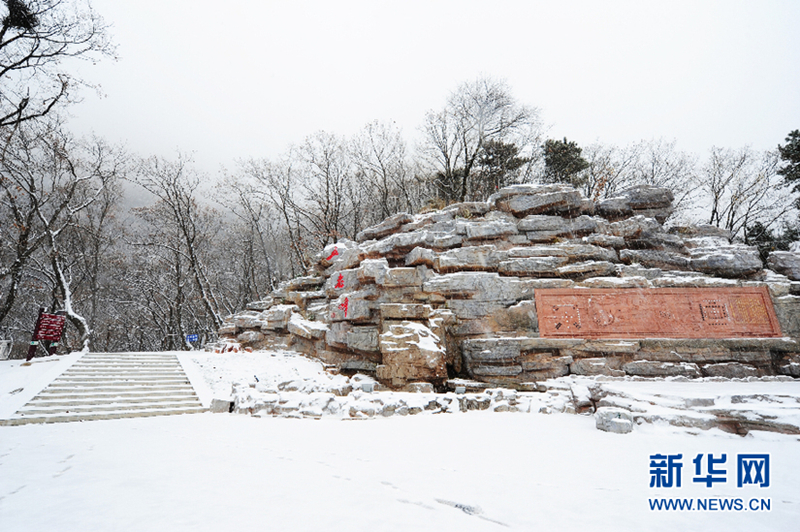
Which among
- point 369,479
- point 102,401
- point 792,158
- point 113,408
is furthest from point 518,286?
point 792,158

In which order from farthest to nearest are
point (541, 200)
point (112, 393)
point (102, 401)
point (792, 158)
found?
point (792, 158), point (541, 200), point (112, 393), point (102, 401)

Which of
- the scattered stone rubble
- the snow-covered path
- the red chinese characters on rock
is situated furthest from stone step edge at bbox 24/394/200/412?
the red chinese characters on rock

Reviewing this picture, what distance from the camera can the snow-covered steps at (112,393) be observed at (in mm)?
6909

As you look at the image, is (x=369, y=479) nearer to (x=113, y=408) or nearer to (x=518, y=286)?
(x=113, y=408)

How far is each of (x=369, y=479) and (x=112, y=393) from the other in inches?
335

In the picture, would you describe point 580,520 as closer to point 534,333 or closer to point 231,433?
point 231,433

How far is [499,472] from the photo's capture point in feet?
10.9

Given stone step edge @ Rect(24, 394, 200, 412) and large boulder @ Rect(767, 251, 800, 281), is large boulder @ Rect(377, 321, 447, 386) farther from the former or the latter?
large boulder @ Rect(767, 251, 800, 281)

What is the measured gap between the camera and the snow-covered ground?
233 cm

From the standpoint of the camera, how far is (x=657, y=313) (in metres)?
9.48

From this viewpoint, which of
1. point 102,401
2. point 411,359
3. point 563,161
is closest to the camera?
point 102,401

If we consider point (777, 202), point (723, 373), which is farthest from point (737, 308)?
point (777, 202)

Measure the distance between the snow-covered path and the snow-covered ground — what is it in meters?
0.02

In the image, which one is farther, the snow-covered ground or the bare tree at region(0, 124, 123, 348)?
the bare tree at region(0, 124, 123, 348)
